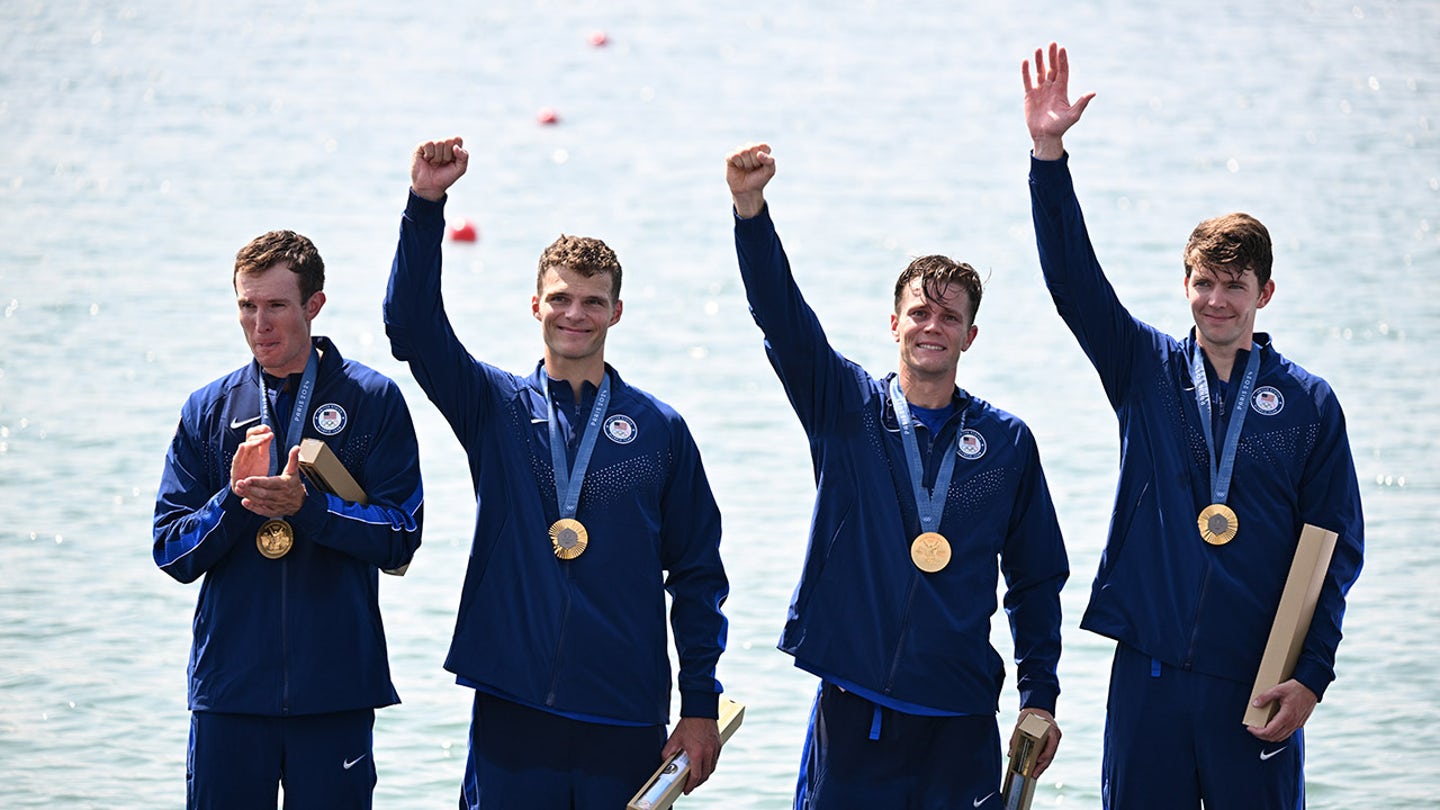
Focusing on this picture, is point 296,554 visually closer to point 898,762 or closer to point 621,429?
point 621,429

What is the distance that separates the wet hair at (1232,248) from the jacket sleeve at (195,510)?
7.78 feet

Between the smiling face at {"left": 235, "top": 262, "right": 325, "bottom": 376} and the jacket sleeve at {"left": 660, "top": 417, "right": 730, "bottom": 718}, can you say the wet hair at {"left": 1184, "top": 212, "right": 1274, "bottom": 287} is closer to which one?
the jacket sleeve at {"left": 660, "top": 417, "right": 730, "bottom": 718}

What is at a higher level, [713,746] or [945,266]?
[945,266]

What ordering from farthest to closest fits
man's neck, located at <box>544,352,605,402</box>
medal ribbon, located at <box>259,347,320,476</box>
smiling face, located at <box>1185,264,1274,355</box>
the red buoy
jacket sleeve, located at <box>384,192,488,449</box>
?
the red buoy → smiling face, located at <box>1185,264,1274,355</box> → man's neck, located at <box>544,352,605,402</box> → medal ribbon, located at <box>259,347,320,476</box> → jacket sleeve, located at <box>384,192,488,449</box>

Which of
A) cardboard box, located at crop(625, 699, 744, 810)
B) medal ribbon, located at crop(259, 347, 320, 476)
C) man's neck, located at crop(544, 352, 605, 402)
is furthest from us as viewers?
man's neck, located at crop(544, 352, 605, 402)

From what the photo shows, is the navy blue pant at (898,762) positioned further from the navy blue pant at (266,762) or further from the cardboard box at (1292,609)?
the navy blue pant at (266,762)

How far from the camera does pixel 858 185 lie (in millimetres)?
20234

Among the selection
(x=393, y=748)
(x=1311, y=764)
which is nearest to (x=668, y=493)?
(x=393, y=748)

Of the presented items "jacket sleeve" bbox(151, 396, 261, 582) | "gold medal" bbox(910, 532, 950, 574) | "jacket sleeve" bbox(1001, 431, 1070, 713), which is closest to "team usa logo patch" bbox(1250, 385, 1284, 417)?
"jacket sleeve" bbox(1001, 431, 1070, 713)

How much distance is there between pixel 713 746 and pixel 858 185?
15600 mm

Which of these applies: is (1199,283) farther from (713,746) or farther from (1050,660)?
(713,746)

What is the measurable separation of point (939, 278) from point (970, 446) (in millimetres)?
417

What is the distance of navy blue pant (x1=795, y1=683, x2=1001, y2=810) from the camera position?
495 centimetres

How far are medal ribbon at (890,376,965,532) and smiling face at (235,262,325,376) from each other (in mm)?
1440
